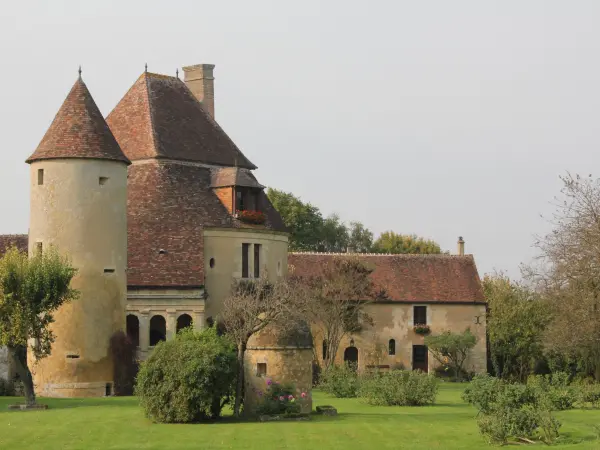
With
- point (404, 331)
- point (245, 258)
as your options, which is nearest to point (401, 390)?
point (245, 258)

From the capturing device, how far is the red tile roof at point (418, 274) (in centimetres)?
6475

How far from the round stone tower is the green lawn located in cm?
873

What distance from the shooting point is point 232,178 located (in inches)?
2092

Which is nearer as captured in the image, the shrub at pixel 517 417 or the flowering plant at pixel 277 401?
the shrub at pixel 517 417

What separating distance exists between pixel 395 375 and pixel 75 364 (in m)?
13.7

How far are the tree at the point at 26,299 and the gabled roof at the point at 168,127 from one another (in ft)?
50.3

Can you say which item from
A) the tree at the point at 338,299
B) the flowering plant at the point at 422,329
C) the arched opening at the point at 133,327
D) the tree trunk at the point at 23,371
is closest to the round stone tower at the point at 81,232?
the arched opening at the point at 133,327

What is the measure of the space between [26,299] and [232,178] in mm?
17469

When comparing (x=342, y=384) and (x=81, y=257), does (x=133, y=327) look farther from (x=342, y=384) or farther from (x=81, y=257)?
(x=342, y=384)

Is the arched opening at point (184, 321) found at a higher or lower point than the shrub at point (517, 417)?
higher

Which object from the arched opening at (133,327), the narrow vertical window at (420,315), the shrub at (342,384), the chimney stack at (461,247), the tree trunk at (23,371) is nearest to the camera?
the tree trunk at (23,371)

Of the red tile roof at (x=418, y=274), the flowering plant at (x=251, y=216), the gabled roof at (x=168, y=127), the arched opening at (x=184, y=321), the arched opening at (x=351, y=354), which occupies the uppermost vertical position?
the gabled roof at (x=168, y=127)

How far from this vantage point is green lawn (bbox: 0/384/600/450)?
84.5ft

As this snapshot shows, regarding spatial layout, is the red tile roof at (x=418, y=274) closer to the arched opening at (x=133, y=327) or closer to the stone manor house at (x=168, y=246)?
the stone manor house at (x=168, y=246)
